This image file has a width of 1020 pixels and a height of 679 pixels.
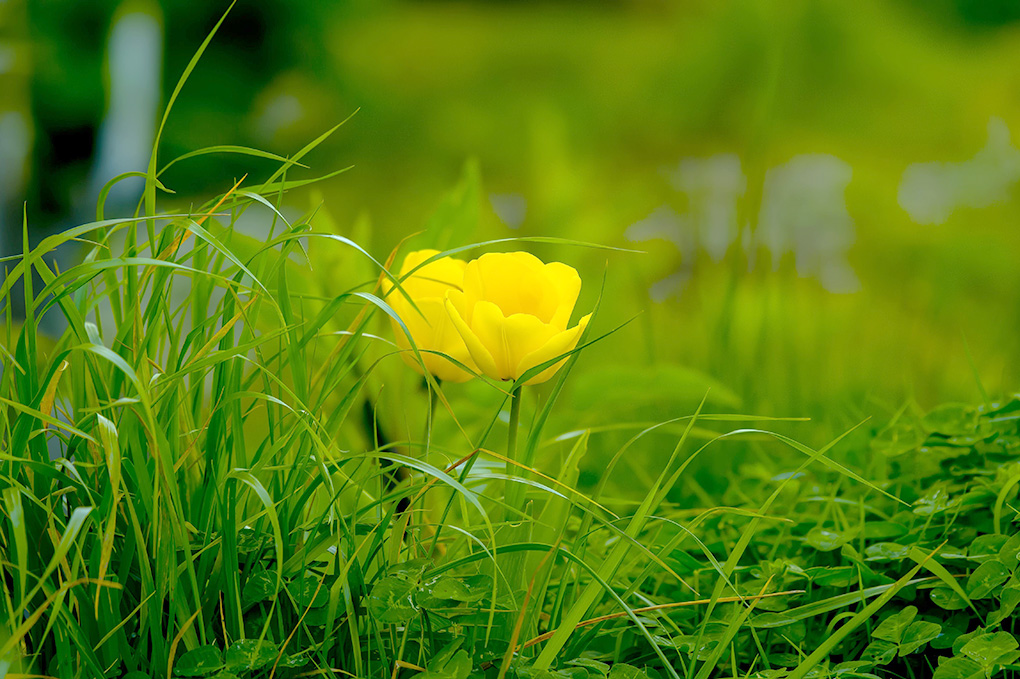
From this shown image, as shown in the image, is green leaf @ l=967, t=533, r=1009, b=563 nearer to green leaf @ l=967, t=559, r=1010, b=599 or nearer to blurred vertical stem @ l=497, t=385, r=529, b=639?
green leaf @ l=967, t=559, r=1010, b=599

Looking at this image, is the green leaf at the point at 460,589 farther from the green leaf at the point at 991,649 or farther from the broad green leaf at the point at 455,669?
the green leaf at the point at 991,649

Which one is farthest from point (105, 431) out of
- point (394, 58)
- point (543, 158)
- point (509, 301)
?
point (394, 58)

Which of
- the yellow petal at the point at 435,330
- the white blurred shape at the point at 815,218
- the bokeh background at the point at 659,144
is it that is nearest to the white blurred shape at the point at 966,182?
the bokeh background at the point at 659,144

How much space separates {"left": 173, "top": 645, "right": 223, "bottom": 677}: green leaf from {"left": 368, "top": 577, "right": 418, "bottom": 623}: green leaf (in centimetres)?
7

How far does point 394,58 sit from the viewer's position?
8.89 feet

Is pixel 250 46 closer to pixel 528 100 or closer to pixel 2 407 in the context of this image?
pixel 528 100

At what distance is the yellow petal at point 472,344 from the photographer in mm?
454

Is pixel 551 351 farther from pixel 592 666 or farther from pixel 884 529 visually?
pixel 884 529

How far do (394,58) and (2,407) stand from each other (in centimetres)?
243

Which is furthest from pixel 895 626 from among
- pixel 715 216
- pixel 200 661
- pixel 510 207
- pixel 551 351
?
pixel 510 207

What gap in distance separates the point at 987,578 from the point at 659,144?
206 cm

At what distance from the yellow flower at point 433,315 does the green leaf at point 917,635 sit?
28 cm

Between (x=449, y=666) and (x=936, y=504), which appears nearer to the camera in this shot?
(x=449, y=666)

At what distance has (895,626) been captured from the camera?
1.51 ft
